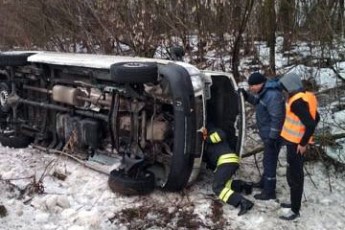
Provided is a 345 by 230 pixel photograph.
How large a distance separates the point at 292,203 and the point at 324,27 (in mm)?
3377

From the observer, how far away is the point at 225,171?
555 centimetres

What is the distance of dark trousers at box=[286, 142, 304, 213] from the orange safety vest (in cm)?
8

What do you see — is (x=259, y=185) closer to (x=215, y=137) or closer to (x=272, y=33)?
(x=215, y=137)

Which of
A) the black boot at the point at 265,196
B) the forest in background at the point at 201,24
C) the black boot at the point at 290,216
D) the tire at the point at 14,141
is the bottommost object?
the black boot at the point at 290,216

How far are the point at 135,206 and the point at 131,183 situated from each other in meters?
0.25

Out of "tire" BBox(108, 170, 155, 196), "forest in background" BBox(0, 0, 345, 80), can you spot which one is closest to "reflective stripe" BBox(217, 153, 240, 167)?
"tire" BBox(108, 170, 155, 196)

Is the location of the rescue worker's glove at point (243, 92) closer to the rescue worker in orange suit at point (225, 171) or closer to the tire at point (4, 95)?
the rescue worker in orange suit at point (225, 171)

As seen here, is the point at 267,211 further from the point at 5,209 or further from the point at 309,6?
the point at 309,6

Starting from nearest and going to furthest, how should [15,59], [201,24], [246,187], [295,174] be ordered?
[295,174]
[246,187]
[15,59]
[201,24]

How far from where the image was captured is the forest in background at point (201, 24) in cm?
794

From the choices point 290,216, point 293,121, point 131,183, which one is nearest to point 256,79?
point 293,121

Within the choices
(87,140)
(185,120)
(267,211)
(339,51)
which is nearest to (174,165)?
(185,120)

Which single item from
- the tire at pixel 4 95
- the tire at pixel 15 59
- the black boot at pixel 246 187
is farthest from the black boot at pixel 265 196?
the tire at pixel 4 95

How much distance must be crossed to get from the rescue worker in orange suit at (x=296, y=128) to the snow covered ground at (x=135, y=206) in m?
0.28
